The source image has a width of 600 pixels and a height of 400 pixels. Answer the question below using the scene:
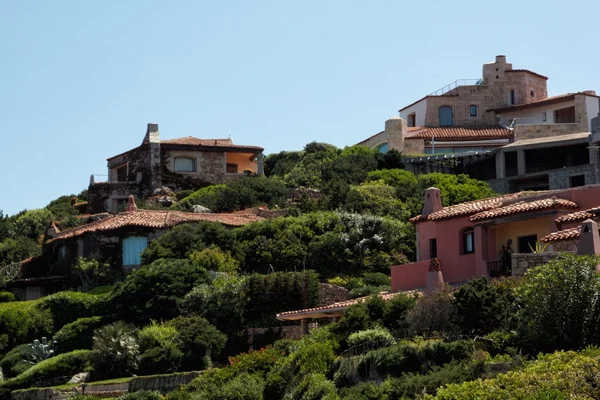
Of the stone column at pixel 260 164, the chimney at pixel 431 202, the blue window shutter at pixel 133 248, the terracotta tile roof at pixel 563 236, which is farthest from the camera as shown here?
the stone column at pixel 260 164

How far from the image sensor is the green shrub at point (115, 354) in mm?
44594

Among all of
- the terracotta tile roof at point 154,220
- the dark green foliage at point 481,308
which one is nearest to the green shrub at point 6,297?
the terracotta tile roof at point 154,220

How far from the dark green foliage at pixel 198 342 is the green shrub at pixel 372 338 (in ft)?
32.2

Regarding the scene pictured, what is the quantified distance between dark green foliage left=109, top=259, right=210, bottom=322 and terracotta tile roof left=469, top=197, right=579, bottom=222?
13.2 m

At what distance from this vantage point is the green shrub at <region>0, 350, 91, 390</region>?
45656 millimetres

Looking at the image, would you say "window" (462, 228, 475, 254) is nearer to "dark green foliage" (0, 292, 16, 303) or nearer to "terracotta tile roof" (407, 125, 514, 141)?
"dark green foliage" (0, 292, 16, 303)

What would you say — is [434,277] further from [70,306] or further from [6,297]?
[6,297]

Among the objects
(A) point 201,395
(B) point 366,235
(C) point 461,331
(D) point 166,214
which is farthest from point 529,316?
(D) point 166,214

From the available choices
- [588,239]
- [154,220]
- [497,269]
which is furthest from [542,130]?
[588,239]

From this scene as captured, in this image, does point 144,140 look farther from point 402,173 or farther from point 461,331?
point 461,331

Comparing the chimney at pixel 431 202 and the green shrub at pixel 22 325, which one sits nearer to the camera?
the chimney at pixel 431 202

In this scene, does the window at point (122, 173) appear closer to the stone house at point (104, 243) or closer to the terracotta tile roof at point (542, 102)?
the stone house at point (104, 243)

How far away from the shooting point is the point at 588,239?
111 ft

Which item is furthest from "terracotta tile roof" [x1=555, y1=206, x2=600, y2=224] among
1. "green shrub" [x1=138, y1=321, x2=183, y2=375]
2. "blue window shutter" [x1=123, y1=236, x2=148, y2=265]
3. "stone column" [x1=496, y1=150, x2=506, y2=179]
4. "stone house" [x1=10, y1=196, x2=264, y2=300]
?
"stone column" [x1=496, y1=150, x2=506, y2=179]
